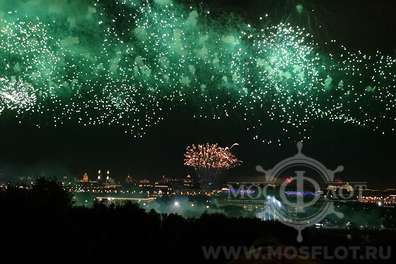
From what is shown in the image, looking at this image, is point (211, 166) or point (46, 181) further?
point (211, 166)

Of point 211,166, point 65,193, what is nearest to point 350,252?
point 65,193

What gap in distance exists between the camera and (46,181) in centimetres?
1870

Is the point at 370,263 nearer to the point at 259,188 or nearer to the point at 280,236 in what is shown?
the point at 280,236

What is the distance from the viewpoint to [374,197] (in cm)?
7762

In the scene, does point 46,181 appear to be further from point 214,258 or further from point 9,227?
point 214,258

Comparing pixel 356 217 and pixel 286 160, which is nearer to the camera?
pixel 286 160

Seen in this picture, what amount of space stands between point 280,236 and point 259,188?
1641cm

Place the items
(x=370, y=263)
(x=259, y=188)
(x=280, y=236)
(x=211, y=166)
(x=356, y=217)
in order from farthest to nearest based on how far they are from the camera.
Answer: (x=211, y=166)
(x=356, y=217)
(x=259, y=188)
(x=280, y=236)
(x=370, y=263)

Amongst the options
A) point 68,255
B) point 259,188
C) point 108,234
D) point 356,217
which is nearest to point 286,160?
point 108,234

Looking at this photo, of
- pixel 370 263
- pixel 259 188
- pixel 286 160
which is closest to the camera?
pixel 370 263

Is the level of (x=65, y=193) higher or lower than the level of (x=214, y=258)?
higher

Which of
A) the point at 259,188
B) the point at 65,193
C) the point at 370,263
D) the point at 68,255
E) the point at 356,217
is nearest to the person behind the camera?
the point at 68,255

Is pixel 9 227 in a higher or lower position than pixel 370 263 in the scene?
higher

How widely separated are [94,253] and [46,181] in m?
9.19
